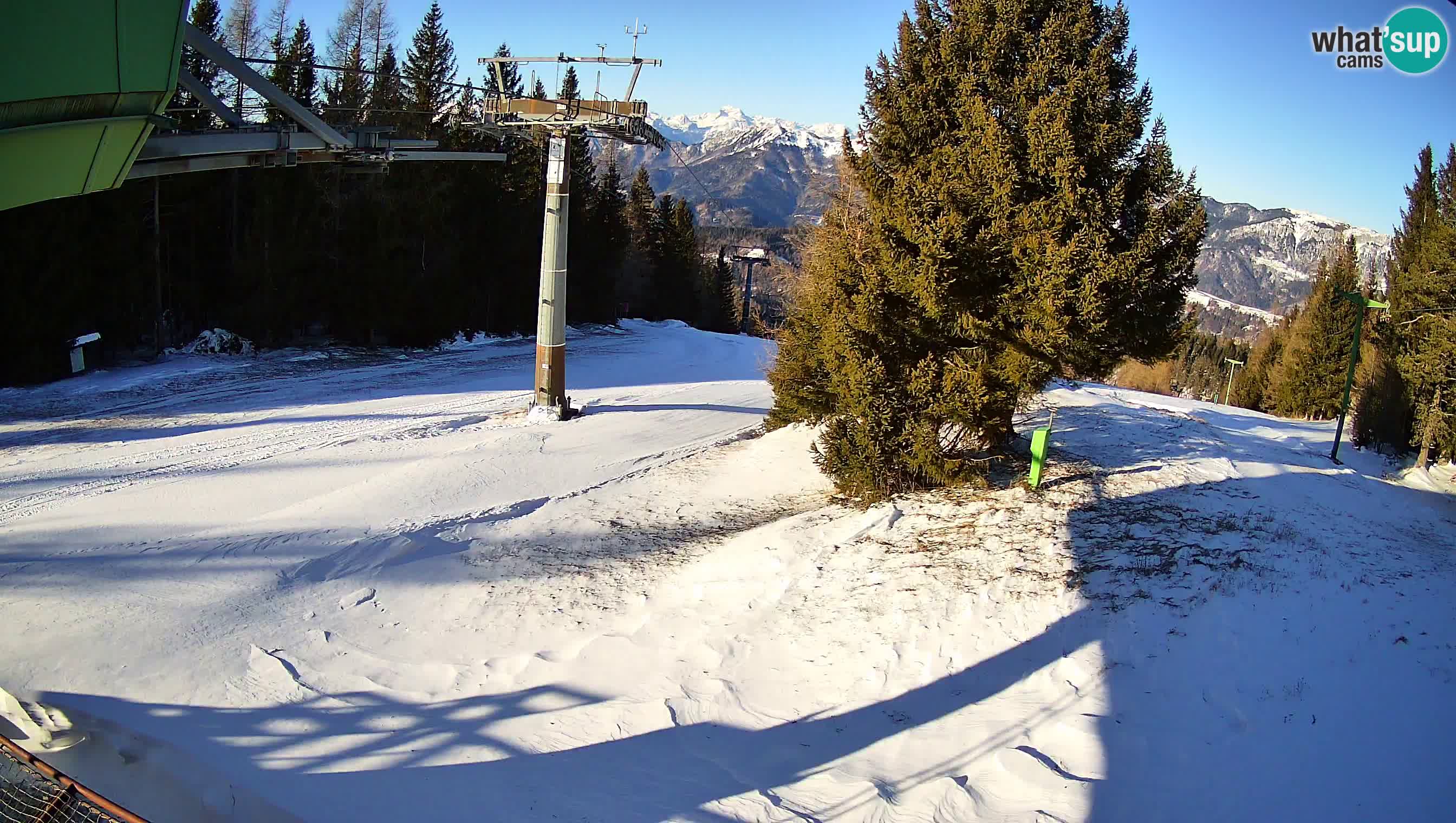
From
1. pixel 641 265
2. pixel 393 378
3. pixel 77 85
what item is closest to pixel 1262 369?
pixel 641 265

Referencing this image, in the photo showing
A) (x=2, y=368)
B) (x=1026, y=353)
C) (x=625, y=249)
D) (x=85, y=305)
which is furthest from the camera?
(x=625, y=249)

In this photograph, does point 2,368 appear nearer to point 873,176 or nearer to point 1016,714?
point 873,176

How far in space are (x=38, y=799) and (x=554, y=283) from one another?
1288 centimetres

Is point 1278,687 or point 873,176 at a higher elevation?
point 873,176

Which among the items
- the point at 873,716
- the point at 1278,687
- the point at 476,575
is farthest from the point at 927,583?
the point at 476,575

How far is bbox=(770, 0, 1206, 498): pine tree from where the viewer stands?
33.0ft

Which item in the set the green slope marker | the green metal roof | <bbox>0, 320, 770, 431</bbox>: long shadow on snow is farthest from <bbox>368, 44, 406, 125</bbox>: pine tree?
the green metal roof

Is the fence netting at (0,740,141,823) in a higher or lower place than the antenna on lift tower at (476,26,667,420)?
lower

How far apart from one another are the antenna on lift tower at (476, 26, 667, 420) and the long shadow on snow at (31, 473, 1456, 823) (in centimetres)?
1020

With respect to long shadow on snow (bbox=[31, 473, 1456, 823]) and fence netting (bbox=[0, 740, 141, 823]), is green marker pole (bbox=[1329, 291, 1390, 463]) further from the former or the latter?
fence netting (bbox=[0, 740, 141, 823])

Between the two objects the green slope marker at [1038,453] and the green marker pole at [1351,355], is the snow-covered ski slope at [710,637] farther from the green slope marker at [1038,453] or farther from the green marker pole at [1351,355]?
the green marker pole at [1351,355]

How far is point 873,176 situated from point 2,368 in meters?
16.4

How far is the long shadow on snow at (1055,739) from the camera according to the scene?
5.28 m

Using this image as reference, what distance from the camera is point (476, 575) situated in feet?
30.4
